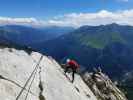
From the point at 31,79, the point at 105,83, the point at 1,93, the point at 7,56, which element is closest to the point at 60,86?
the point at 31,79

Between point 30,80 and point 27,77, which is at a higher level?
point 27,77

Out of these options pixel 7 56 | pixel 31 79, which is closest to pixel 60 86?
pixel 31 79

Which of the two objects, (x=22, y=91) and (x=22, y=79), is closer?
(x=22, y=91)

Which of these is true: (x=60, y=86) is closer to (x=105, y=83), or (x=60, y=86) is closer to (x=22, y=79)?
(x=22, y=79)

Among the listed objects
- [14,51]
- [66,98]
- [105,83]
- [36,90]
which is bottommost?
[105,83]

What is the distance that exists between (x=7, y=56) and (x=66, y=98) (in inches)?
384

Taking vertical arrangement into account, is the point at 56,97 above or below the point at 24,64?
below

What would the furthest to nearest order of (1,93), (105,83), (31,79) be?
(105,83)
(31,79)
(1,93)

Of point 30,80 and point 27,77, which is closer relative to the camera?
point 30,80

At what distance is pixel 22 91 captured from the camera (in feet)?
93.3

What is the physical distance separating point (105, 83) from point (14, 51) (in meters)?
30.8

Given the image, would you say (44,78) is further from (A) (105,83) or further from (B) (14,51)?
(A) (105,83)

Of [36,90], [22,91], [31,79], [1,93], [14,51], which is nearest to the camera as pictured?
[1,93]

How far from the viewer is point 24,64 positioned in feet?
124
